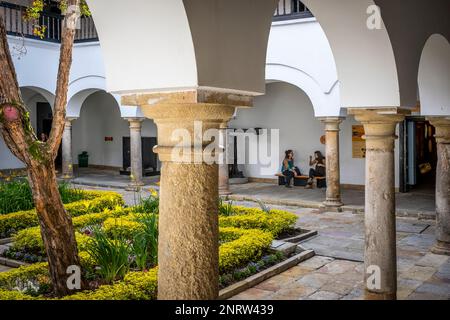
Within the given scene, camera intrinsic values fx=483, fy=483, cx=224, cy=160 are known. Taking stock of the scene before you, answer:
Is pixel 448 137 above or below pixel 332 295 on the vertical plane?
above

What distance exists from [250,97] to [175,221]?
94 cm

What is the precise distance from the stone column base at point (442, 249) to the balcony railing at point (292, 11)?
658 cm

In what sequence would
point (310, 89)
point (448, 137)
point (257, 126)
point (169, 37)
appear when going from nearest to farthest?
1. point (169, 37)
2. point (448, 137)
3. point (310, 89)
4. point (257, 126)

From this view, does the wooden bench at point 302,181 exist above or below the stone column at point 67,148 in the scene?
below

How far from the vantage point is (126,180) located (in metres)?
16.7

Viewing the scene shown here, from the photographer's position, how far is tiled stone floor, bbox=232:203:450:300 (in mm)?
5809

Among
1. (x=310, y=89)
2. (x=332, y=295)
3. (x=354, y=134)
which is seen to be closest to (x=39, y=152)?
(x=332, y=295)

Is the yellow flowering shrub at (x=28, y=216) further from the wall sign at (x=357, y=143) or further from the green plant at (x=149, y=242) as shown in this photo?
the wall sign at (x=357, y=143)

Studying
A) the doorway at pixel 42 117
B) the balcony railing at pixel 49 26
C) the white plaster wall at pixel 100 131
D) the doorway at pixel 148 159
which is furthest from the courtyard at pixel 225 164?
the doorway at pixel 42 117

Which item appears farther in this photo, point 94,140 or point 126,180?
point 94,140

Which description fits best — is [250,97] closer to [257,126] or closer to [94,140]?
[257,126]

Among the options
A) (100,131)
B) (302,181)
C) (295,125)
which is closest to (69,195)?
(302,181)

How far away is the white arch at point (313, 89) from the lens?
457 inches

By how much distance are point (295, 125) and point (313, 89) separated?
A: 352 centimetres
